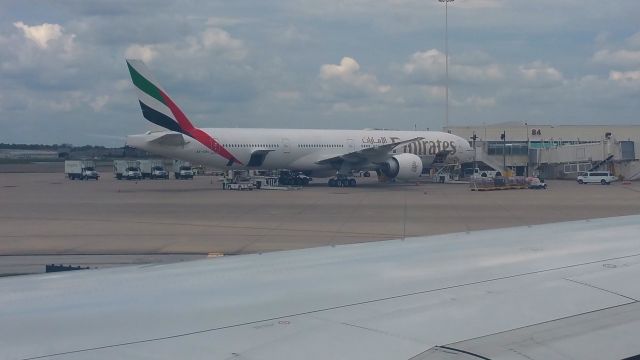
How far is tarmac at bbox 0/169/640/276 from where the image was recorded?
15.5 m

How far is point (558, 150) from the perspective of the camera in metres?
60.9

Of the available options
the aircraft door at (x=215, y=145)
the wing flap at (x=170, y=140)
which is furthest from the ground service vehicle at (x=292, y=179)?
the wing flap at (x=170, y=140)

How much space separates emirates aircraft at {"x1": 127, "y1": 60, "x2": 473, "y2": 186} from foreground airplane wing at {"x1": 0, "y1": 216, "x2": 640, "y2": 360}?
33255 millimetres

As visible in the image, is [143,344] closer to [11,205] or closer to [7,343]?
[7,343]

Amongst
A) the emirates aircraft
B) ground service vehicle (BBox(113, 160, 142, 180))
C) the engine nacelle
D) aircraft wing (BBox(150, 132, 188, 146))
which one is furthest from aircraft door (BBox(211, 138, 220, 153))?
ground service vehicle (BBox(113, 160, 142, 180))

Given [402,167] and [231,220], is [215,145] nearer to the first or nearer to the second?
[402,167]

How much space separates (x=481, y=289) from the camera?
466 cm

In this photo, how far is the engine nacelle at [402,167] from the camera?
138 ft

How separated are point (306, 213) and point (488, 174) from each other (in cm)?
3291

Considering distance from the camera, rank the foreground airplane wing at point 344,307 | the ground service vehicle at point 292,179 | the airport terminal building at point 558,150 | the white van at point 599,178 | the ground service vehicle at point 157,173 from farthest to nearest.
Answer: the ground service vehicle at point 157,173 < the airport terminal building at point 558,150 < the white van at point 599,178 < the ground service vehicle at point 292,179 < the foreground airplane wing at point 344,307

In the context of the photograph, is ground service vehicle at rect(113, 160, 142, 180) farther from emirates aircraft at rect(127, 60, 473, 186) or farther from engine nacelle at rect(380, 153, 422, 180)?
engine nacelle at rect(380, 153, 422, 180)

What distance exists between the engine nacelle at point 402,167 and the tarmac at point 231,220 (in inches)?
246

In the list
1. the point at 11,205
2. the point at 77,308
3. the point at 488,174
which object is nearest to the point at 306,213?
the point at 11,205

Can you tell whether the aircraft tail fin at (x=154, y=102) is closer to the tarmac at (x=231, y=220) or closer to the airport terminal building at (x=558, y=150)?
the tarmac at (x=231, y=220)
